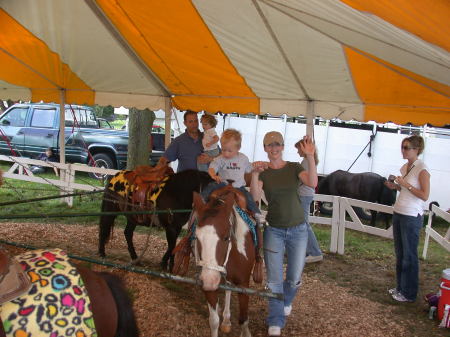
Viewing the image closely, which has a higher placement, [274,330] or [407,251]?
[407,251]

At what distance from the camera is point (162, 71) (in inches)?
251

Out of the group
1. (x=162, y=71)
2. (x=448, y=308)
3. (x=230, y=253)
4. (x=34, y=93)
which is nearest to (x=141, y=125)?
(x=34, y=93)

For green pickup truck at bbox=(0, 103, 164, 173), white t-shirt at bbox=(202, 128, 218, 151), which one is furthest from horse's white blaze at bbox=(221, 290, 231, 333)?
green pickup truck at bbox=(0, 103, 164, 173)

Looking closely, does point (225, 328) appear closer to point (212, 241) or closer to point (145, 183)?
point (212, 241)

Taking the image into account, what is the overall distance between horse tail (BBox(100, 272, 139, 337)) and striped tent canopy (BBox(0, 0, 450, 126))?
2.53m

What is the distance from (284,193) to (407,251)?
2043mm

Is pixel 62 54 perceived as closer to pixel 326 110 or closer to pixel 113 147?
pixel 326 110

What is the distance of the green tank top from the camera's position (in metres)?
3.74

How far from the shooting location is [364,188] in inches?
372

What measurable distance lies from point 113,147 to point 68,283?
11.1 m

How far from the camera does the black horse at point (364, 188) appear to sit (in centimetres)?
938

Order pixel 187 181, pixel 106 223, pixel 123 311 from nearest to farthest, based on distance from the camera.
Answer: pixel 123 311 → pixel 187 181 → pixel 106 223

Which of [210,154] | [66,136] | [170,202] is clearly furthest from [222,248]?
[66,136]

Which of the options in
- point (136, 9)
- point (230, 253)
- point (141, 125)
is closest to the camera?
point (230, 253)
